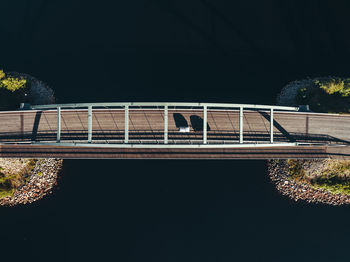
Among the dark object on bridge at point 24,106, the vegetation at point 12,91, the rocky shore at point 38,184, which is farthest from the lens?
the rocky shore at point 38,184

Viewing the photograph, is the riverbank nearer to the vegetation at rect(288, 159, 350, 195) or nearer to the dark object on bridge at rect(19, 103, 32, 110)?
the dark object on bridge at rect(19, 103, 32, 110)

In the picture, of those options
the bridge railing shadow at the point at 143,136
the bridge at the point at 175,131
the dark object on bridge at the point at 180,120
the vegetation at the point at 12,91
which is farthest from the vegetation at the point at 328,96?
the vegetation at the point at 12,91

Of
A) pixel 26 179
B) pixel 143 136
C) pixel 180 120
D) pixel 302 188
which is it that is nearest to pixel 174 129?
pixel 180 120

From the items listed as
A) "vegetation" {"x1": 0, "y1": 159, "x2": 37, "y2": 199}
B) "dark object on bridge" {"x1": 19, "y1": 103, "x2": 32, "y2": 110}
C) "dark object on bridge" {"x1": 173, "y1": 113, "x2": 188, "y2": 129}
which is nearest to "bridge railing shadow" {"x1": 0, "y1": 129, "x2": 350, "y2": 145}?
"dark object on bridge" {"x1": 173, "y1": 113, "x2": 188, "y2": 129}

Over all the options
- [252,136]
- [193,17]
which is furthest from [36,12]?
[252,136]

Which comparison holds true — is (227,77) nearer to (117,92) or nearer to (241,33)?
(241,33)

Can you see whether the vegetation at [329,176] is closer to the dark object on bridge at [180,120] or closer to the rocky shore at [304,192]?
the rocky shore at [304,192]
